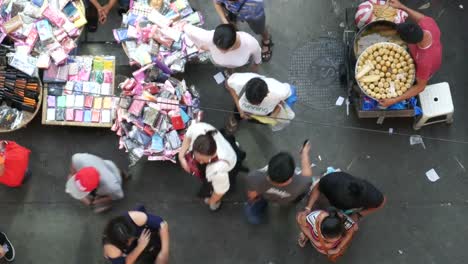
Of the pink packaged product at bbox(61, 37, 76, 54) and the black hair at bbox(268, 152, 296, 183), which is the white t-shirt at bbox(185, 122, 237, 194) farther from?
the pink packaged product at bbox(61, 37, 76, 54)

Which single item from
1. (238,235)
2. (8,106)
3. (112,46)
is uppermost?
(112,46)

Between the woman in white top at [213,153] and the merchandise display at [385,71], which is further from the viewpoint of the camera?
the merchandise display at [385,71]

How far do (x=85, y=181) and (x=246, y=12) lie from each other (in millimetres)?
2915

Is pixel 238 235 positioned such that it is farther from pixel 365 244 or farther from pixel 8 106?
pixel 8 106

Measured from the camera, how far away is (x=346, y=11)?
7441mm

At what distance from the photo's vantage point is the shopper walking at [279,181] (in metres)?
5.21

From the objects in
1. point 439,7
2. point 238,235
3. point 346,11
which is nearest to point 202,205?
point 238,235

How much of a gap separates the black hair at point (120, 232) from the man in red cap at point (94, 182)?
721 mm

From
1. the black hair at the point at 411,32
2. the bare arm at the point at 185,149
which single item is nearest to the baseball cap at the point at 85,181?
the bare arm at the point at 185,149

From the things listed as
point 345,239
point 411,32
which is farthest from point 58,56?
point 411,32

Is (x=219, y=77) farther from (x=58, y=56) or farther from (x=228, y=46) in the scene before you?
(x=58, y=56)

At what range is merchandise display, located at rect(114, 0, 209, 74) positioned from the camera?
6.99m

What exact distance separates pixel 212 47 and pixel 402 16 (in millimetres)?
2676

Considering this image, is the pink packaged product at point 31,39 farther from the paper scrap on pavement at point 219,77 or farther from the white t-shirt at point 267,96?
the white t-shirt at point 267,96
